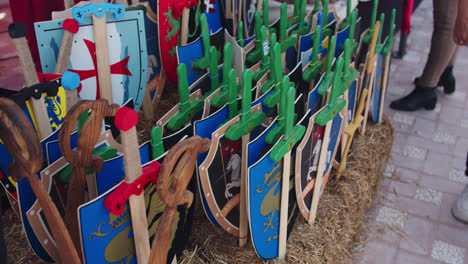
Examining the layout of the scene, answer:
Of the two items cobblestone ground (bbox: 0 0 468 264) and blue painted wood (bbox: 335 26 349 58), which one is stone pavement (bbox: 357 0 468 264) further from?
blue painted wood (bbox: 335 26 349 58)

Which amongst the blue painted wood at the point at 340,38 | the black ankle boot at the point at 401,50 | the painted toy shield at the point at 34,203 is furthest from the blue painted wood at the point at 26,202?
the black ankle boot at the point at 401,50

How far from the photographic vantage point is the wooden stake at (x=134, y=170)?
0.81 metres

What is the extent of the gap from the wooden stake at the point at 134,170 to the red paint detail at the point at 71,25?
60 cm

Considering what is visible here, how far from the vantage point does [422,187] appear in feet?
7.30

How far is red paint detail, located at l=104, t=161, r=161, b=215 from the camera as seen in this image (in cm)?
89

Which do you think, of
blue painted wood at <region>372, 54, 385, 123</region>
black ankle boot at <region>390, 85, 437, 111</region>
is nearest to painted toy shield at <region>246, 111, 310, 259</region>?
blue painted wood at <region>372, 54, 385, 123</region>

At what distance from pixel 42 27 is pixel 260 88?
722 mm

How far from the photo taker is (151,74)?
1760mm

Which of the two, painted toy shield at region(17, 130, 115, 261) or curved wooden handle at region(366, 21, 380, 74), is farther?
curved wooden handle at region(366, 21, 380, 74)

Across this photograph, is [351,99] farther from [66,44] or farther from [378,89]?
[66,44]

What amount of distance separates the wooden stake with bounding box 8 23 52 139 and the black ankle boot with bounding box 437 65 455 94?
273 centimetres

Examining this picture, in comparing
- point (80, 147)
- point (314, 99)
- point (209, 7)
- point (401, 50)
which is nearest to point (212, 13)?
point (209, 7)

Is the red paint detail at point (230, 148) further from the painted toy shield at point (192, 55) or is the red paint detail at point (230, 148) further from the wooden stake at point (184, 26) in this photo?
the wooden stake at point (184, 26)

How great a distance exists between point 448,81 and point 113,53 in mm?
2492
